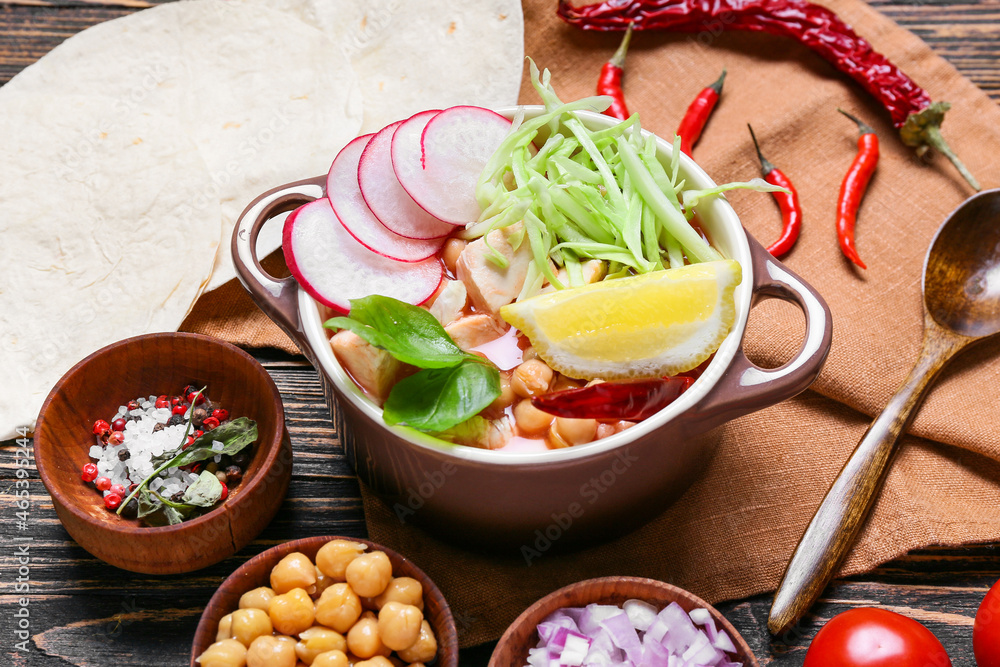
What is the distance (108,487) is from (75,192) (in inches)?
42.6

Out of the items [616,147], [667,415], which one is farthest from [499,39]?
[667,415]

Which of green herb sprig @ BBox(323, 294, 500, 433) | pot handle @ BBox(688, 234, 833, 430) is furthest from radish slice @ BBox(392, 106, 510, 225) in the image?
pot handle @ BBox(688, 234, 833, 430)

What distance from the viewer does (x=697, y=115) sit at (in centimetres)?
288

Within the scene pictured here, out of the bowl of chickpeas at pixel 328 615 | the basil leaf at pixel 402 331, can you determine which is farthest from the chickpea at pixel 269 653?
the basil leaf at pixel 402 331

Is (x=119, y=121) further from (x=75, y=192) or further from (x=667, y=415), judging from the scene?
(x=667, y=415)

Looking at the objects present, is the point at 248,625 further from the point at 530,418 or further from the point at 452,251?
the point at 452,251

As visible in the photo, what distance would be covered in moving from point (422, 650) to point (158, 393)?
3.55 feet

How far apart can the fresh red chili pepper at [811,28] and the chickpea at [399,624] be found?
2.25 meters

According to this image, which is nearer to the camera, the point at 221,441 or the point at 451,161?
the point at 451,161

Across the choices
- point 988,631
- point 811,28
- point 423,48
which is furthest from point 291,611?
point 811,28

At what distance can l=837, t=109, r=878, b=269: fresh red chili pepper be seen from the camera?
2613 millimetres

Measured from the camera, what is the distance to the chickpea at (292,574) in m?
1.88

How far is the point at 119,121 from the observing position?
109 inches

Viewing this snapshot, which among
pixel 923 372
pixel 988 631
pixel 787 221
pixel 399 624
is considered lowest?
pixel 988 631
